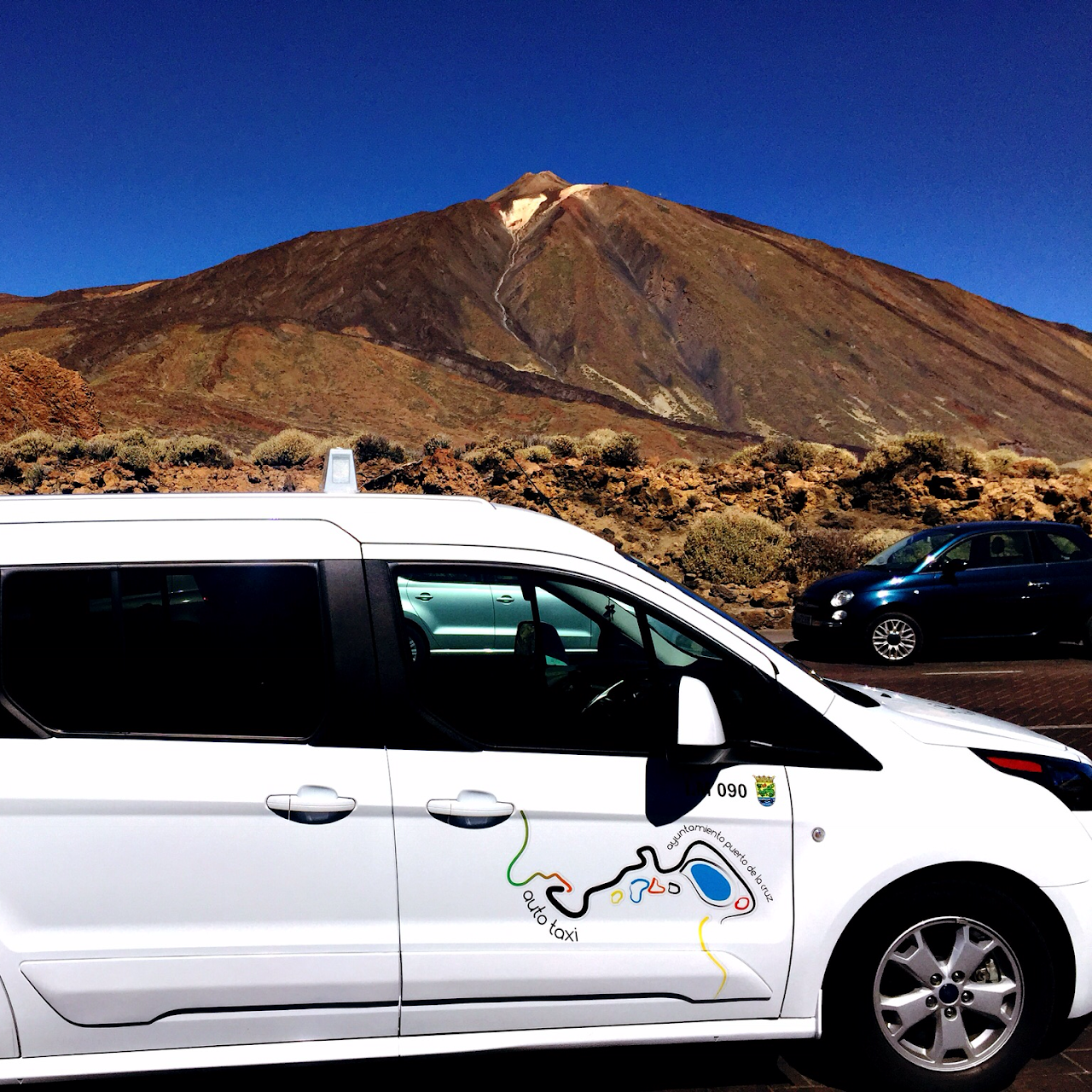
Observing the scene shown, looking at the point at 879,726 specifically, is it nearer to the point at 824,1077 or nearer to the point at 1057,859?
the point at 1057,859

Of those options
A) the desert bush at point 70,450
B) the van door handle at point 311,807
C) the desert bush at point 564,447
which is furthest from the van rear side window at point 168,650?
the desert bush at point 70,450

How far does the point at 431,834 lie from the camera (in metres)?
2.83

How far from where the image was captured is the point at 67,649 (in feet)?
9.41

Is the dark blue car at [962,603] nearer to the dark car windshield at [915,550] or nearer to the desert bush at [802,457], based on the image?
the dark car windshield at [915,550]

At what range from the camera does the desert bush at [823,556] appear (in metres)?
19.2

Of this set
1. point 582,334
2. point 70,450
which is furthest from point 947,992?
point 582,334

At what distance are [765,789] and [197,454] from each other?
3033 centimetres

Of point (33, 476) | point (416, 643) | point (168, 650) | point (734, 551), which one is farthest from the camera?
point (33, 476)

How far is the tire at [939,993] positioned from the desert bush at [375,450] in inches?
1248

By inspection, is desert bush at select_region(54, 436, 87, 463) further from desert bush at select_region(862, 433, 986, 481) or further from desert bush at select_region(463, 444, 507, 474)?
desert bush at select_region(862, 433, 986, 481)

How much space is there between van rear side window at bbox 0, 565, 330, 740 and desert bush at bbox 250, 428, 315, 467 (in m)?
31.1

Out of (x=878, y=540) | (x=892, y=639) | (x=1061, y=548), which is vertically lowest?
(x=892, y=639)

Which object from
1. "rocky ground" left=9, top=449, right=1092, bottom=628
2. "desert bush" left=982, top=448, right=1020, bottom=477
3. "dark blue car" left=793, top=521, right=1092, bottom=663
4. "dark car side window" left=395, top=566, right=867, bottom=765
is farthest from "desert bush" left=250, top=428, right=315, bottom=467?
"dark car side window" left=395, top=566, right=867, bottom=765

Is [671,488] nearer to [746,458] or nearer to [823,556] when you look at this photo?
[746,458]
